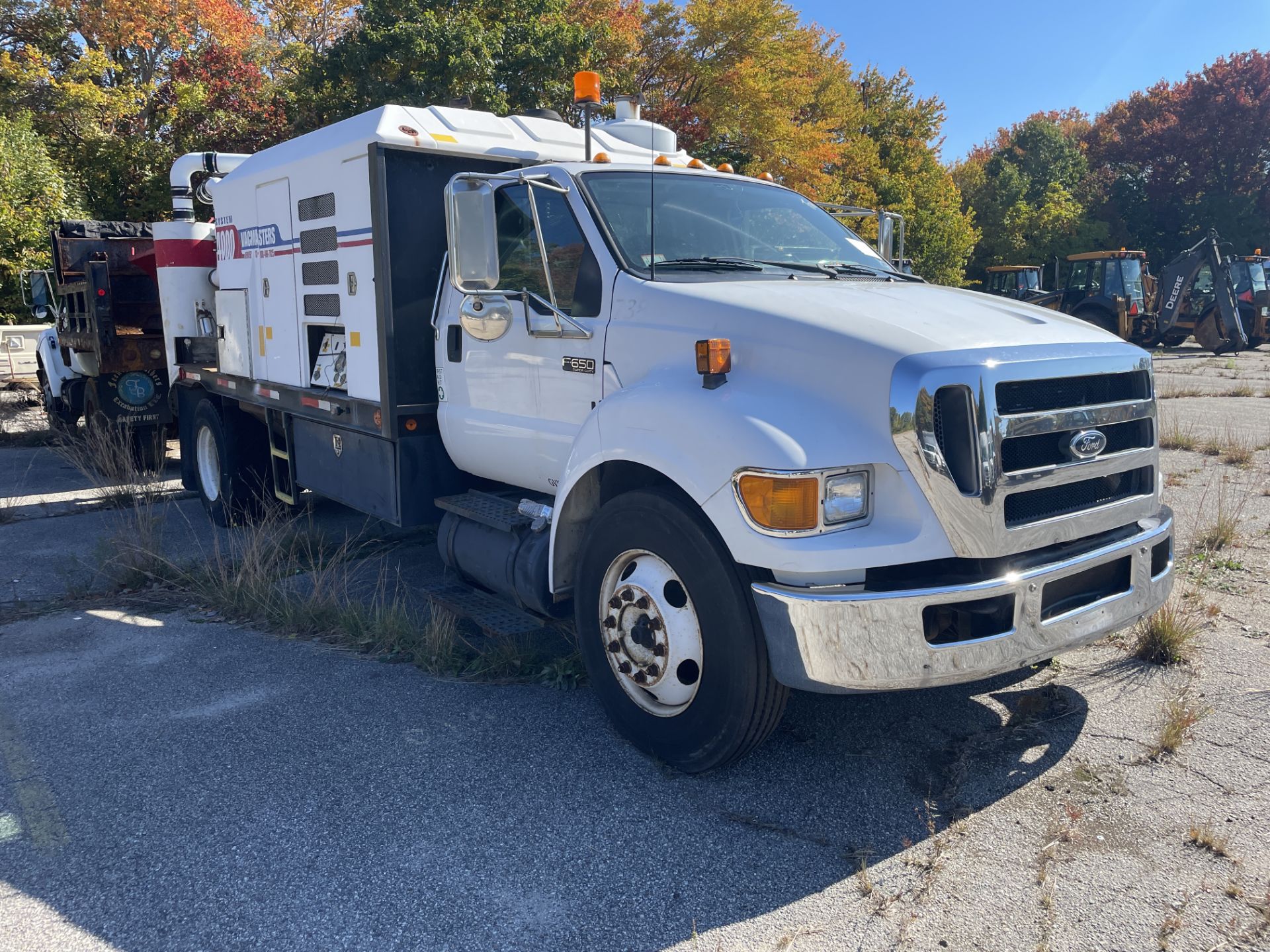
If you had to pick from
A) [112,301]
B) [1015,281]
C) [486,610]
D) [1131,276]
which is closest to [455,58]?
[112,301]

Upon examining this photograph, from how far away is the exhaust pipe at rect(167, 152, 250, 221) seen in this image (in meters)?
7.77

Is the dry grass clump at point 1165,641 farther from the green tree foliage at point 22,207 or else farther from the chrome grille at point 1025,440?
the green tree foliage at point 22,207

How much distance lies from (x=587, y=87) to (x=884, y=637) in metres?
2.98

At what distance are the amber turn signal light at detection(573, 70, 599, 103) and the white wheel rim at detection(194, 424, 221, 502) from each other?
183 inches

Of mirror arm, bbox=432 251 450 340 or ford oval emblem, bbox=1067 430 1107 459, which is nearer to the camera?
ford oval emblem, bbox=1067 430 1107 459

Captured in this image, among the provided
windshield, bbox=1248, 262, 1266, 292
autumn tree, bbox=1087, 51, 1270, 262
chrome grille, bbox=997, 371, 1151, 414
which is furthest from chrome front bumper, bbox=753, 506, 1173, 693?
autumn tree, bbox=1087, 51, 1270, 262

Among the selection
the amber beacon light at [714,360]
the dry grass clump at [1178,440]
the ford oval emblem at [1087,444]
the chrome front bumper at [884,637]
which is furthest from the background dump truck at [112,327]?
the dry grass clump at [1178,440]

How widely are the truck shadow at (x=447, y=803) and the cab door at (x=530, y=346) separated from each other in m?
1.16

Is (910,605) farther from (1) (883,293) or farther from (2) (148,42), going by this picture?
(2) (148,42)

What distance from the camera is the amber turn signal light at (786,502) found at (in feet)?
10.0

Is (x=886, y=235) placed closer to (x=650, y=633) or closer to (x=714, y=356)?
(x=714, y=356)

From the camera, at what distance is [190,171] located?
25.9 ft

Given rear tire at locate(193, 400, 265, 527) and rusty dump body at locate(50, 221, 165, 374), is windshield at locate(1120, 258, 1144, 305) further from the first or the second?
rear tire at locate(193, 400, 265, 527)

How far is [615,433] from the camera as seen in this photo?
3697mm
